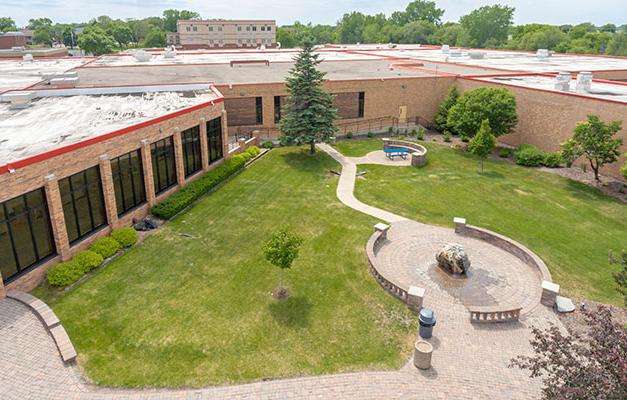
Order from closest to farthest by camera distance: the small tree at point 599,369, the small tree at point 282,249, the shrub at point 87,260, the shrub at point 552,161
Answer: the small tree at point 599,369, the small tree at point 282,249, the shrub at point 87,260, the shrub at point 552,161

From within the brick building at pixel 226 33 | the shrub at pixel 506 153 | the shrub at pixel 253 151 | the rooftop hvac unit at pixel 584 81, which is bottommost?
the shrub at pixel 506 153

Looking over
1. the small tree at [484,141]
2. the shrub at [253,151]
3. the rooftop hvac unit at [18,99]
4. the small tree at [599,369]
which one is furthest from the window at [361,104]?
the small tree at [599,369]

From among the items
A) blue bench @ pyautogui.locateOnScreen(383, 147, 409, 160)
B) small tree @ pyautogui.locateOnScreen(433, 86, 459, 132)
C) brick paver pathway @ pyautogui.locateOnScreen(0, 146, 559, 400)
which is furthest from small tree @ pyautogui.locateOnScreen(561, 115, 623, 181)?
brick paver pathway @ pyautogui.locateOnScreen(0, 146, 559, 400)

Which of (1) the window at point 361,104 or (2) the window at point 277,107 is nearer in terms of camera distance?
(2) the window at point 277,107

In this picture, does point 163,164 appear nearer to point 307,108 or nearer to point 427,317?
point 307,108

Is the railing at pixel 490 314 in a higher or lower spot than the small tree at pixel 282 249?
lower

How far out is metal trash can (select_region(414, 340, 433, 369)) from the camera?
14.5 meters

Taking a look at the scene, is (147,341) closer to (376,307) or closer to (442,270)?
(376,307)

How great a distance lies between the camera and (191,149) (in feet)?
97.1

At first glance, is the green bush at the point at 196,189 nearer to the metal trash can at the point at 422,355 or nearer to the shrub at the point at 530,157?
the metal trash can at the point at 422,355

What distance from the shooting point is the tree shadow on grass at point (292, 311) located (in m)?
16.8

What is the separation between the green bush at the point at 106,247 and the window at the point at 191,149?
9.04 m

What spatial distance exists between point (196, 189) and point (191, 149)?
329cm

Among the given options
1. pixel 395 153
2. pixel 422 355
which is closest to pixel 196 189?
pixel 395 153
